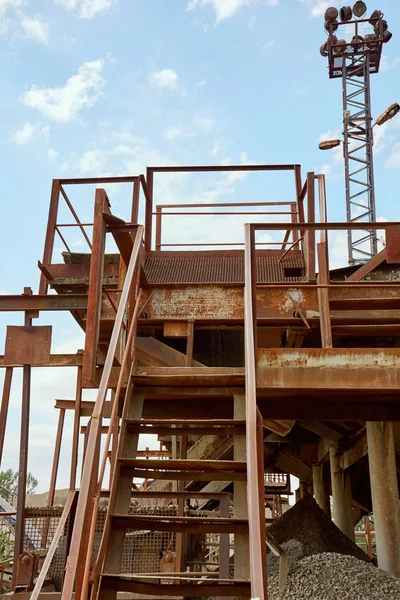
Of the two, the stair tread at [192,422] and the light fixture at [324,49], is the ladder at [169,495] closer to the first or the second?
the stair tread at [192,422]

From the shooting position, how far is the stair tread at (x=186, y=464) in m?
4.46

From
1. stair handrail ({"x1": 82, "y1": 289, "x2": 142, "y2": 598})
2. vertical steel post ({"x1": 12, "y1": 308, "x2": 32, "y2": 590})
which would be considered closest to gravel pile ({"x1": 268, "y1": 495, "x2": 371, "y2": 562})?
vertical steel post ({"x1": 12, "y1": 308, "x2": 32, "y2": 590})

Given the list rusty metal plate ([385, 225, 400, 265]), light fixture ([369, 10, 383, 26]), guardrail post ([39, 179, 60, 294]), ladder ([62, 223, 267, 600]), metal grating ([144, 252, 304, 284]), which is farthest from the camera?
light fixture ([369, 10, 383, 26])

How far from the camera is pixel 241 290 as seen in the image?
6.96m

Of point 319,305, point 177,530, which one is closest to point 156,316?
point 319,305

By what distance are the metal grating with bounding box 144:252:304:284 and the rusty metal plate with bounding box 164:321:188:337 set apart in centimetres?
81

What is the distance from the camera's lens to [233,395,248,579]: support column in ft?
14.2

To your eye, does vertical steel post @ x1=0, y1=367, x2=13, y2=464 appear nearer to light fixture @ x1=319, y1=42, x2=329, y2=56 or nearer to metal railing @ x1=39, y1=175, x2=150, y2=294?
metal railing @ x1=39, y1=175, x2=150, y2=294

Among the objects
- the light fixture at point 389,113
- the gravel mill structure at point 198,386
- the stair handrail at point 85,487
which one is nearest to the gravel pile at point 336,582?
the gravel mill structure at point 198,386

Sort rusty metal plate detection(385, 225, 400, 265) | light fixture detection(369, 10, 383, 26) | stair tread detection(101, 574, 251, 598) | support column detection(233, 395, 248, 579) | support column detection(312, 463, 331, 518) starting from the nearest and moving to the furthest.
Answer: stair tread detection(101, 574, 251, 598) → support column detection(233, 395, 248, 579) → rusty metal plate detection(385, 225, 400, 265) → support column detection(312, 463, 331, 518) → light fixture detection(369, 10, 383, 26)

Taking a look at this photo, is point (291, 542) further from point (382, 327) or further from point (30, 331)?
point (30, 331)

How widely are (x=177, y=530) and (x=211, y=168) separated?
5.23 meters

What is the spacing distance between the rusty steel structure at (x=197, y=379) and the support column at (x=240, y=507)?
14mm

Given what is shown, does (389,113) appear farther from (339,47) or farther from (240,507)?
(240,507)
